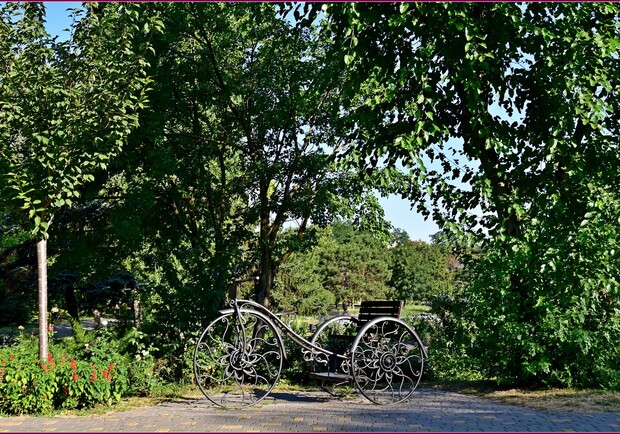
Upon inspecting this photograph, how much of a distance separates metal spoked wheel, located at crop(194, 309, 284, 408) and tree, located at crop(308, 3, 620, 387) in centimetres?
312

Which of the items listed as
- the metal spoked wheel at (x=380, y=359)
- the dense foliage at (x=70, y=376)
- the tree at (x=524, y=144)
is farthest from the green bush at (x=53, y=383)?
the tree at (x=524, y=144)

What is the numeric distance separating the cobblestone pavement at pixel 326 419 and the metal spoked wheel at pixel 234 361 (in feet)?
1.27

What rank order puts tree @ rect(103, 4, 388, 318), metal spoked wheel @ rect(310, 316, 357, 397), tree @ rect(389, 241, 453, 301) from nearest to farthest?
metal spoked wheel @ rect(310, 316, 357, 397)
tree @ rect(103, 4, 388, 318)
tree @ rect(389, 241, 453, 301)

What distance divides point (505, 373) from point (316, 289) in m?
16.8

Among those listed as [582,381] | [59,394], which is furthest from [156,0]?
[582,381]

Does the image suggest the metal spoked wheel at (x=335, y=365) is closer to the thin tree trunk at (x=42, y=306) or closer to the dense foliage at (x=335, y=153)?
the dense foliage at (x=335, y=153)

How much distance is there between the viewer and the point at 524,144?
873cm

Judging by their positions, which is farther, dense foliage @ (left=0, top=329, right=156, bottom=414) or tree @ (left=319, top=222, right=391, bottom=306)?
tree @ (left=319, top=222, right=391, bottom=306)

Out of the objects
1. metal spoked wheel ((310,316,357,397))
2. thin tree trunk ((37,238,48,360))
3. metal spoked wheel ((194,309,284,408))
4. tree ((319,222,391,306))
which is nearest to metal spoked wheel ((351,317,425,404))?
metal spoked wheel ((310,316,357,397))

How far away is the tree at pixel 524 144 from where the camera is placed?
24.6 ft

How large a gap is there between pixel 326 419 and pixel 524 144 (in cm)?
507

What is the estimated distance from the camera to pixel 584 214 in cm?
793

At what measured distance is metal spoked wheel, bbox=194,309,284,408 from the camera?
7.19 metres

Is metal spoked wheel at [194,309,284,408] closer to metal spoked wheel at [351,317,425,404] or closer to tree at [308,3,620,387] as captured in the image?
metal spoked wheel at [351,317,425,404]
